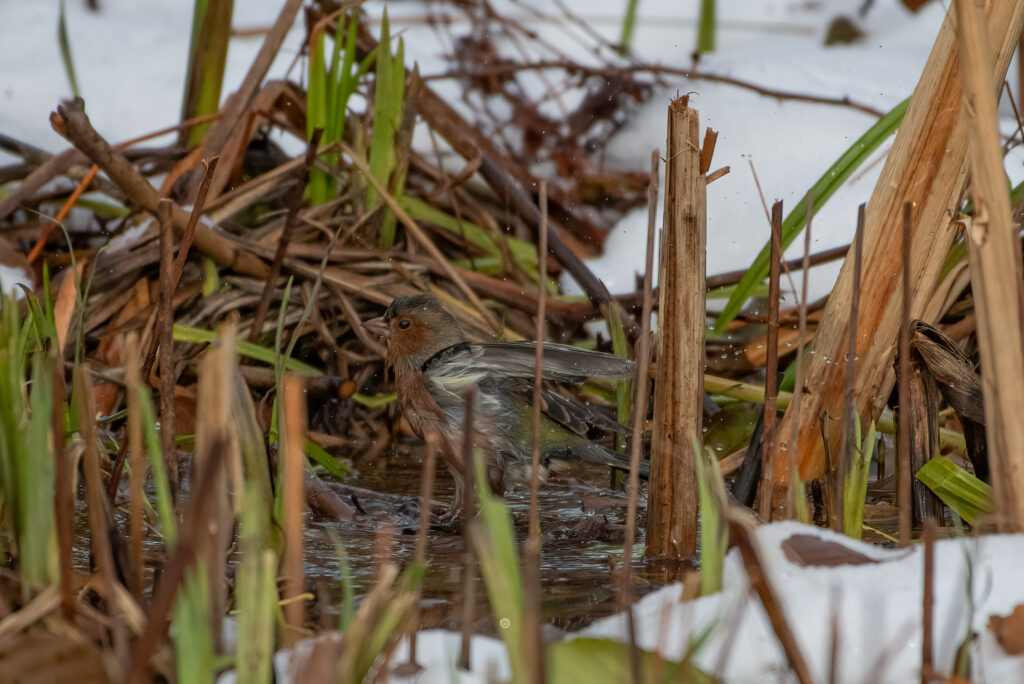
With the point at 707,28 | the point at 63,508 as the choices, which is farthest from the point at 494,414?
the point at 707,28

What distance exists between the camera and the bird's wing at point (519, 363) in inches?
99.3

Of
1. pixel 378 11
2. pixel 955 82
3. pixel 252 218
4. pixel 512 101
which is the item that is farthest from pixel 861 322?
pixel 378 11

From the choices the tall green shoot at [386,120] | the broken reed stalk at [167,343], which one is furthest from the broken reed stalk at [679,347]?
the tall green shoot at [386,120]

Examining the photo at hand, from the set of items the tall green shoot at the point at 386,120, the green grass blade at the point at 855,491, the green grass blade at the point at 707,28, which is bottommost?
the green grass blade at the point at 855,491

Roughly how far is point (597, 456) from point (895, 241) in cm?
105

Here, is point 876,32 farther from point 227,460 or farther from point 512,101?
point 227,460

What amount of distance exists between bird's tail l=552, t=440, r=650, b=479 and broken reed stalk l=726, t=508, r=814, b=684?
54.1 inches

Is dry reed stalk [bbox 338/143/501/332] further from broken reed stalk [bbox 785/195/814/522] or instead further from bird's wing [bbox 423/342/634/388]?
broken reed stalk [bbox 785/195/814/522]

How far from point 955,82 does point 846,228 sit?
73.8 inches

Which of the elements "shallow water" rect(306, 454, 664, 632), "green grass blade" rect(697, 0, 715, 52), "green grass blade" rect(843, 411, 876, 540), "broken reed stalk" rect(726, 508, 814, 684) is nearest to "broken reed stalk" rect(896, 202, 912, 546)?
"green grass blade" rect(843, 411, 876, 540)

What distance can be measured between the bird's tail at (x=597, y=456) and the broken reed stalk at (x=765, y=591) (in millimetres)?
1373

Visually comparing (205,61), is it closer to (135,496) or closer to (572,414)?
(572,414)

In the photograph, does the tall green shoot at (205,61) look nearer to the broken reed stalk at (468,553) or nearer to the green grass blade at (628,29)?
the green grass blade at (628,29)

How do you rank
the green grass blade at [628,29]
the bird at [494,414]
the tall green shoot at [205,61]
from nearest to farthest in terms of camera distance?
the bird at [494,414] → the tall green shoot at [205,61] → the green grass blade at [628,29]
